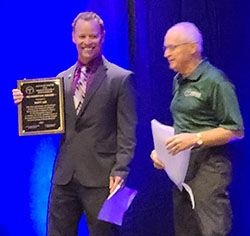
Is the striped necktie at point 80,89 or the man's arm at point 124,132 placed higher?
the striped necktie at point 80,89

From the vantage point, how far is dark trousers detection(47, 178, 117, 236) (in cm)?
250

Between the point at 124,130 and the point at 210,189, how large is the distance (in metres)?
0.52

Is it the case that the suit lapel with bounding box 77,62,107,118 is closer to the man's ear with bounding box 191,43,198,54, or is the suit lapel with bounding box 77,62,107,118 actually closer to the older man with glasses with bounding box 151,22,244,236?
the older man with glasses with bounding box 151,22,244,236

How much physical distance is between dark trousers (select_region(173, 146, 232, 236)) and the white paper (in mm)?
49

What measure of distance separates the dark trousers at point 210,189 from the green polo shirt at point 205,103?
13cm

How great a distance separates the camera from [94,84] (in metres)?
2.53

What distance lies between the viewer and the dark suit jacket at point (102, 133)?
98.0 inches

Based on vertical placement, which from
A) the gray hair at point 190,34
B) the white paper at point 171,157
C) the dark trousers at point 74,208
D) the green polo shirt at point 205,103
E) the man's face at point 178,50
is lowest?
the dark trousers at point 74,208

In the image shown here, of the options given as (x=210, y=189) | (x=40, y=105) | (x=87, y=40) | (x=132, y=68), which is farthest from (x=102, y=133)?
(x=132, y=68)

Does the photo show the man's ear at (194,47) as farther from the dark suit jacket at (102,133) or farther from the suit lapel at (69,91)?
the suit lapel at (69,91)

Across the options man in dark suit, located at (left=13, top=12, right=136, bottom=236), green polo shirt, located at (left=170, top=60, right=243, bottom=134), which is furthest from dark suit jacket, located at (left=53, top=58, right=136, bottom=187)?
green polo shirt, located at (left=170, top=60, right=243, bottom=134)


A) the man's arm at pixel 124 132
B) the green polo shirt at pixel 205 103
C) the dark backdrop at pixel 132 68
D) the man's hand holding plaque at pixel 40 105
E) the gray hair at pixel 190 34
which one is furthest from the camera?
the dark backdrop at pixel 132 68

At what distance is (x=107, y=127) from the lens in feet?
8.25

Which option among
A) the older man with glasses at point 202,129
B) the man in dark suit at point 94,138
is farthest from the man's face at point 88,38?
the older man with glasses at point 202,129
